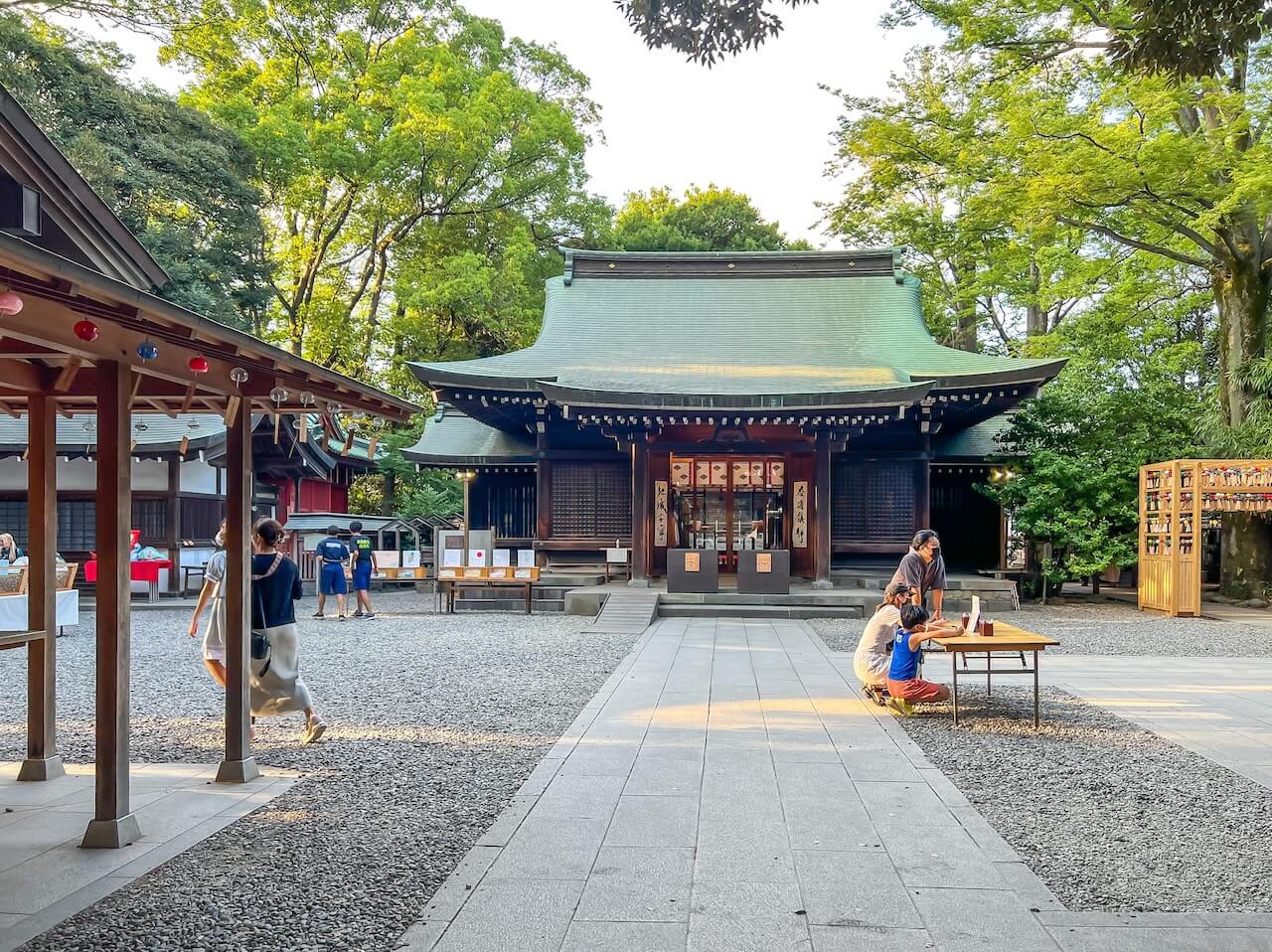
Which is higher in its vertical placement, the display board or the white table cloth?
the display board

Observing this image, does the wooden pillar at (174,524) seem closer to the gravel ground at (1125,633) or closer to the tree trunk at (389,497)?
the tree trunk at (389,497)

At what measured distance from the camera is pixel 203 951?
3.07 metres

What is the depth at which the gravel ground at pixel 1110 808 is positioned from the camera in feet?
12.1

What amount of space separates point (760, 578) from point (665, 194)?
27.9 meters

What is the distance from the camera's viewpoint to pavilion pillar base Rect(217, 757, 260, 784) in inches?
201

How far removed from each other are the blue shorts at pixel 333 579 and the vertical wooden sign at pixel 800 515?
874 cm

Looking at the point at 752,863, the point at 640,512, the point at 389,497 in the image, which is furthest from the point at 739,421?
the point at 389,497

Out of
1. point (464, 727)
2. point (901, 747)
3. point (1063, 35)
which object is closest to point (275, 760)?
point (464, 727)

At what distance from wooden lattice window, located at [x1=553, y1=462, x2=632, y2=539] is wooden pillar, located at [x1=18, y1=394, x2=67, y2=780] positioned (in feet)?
40.7

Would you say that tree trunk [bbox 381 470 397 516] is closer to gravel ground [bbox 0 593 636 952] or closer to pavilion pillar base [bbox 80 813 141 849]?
gravel ground [bbox 0 593 636 952]

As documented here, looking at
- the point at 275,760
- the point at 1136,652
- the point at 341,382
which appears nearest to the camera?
the point at 341,382

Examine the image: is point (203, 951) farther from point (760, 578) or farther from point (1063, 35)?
point (1063, 35)

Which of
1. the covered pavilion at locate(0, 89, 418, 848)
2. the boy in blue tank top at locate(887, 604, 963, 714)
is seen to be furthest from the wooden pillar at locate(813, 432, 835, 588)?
the covered pavilion at locate(0, 89, 418, 848)

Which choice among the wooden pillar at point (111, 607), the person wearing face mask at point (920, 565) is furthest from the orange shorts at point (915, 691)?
the wooden pillar at point (111, 607)
